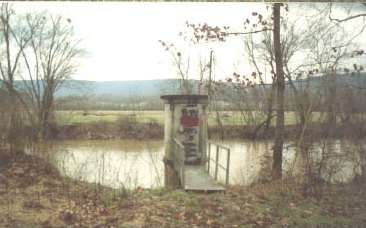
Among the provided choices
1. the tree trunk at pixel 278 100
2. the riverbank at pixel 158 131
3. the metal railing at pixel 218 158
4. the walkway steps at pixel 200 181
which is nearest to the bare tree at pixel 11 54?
the riverbank at pixel 158 131

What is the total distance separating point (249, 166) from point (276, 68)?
1566 millimetres

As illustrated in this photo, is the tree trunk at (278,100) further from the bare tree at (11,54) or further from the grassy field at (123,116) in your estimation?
the bare tree at (11,54)

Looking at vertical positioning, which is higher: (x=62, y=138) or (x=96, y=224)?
(x=62, y=138)

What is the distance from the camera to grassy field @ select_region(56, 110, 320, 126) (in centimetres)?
646

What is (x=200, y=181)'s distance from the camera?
787 centimetres

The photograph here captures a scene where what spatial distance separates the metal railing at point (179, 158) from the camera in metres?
7.58

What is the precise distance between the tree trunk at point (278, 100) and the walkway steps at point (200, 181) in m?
0.90

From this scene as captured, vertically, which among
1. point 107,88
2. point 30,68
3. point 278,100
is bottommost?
point 278,100

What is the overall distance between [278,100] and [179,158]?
6.10 ft

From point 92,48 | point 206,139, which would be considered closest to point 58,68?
point 92,48

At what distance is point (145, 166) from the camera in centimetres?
752

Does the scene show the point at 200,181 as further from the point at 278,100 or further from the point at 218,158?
the point at 278,100

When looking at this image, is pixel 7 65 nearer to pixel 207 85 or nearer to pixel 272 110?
pixel 207 85

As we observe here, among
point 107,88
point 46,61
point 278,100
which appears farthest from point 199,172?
point 46,61
